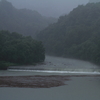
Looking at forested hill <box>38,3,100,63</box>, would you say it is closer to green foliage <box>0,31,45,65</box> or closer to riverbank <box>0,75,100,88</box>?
green foliage <box>0,31,45,65</box>

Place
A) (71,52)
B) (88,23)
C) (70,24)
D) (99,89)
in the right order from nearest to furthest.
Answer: (99,89), (71,52), (88,23), (70,24)

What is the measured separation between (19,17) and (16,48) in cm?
5595

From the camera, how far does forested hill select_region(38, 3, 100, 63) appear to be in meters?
52.2

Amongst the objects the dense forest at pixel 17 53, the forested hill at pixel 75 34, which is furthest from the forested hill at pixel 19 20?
the dense forest at pixel 17 53

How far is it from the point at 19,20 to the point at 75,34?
30.5 meters

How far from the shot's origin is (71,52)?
185 ft

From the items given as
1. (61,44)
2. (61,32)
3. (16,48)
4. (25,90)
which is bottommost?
(25,90)

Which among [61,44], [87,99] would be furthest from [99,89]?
[61,44]

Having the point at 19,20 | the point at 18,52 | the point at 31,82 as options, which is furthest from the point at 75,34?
the point at 31,82

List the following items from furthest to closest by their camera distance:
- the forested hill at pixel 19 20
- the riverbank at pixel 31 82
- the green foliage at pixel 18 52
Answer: the forested hill at pixel 19 20 → the green foliage at pixel 18 52 → the riverbank at pixel 31 82

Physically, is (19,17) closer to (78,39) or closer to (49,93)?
(78,39)

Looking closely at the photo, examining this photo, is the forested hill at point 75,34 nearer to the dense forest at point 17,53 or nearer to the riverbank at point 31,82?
the dense forest at point 17,53

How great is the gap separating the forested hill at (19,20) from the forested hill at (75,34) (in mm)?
7736

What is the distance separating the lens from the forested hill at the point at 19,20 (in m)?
73.8
